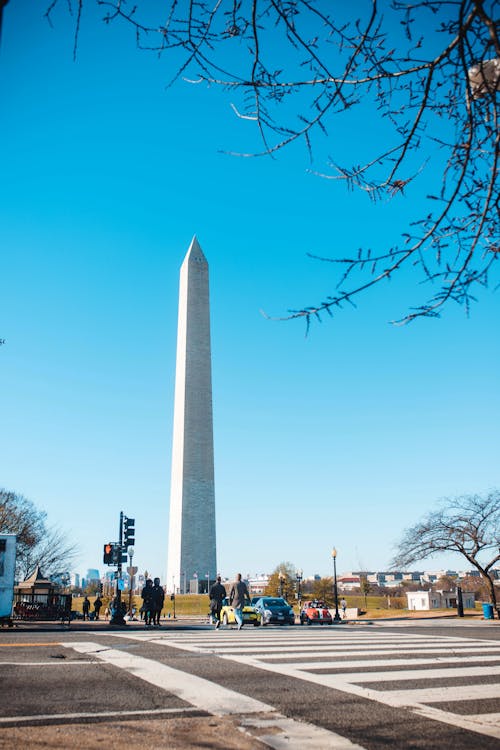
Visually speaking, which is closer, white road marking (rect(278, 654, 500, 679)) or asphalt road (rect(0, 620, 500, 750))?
asphalt road (rect(0, 620, 500, 750))

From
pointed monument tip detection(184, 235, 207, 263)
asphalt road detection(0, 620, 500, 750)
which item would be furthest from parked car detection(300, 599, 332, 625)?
pointed monument tip detection(184, 235, 207, 263)

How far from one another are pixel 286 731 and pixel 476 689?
2854 millimetres

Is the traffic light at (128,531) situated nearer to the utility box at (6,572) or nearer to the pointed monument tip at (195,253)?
the utility box at (6,572)

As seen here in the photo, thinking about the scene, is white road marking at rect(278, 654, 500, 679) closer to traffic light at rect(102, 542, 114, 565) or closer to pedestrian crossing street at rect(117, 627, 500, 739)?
pedestrian crossing street at rect(117, 627, 500, 739)

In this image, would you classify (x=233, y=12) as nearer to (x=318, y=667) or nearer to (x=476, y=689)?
(x=476, y=689)

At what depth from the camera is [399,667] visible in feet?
27.0

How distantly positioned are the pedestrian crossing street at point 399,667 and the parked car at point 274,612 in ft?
38.3

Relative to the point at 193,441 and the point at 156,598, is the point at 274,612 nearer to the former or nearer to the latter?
the point at 156,598

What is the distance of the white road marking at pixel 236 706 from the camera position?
443 cm

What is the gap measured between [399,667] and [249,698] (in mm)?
3073

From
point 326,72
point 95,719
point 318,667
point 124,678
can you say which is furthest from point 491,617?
point 326,72

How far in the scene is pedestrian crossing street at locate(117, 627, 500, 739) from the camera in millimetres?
5719

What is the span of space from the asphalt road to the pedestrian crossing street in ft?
0.05

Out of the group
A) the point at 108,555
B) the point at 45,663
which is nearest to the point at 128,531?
the point at 108,555
